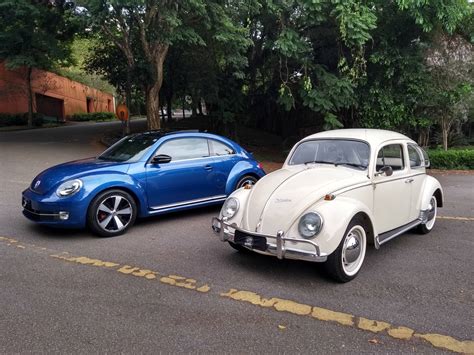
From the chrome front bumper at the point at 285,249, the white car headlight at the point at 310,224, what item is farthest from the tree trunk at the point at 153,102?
the white car headlight at the point at 310,224

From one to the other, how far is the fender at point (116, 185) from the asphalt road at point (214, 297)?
1.53ft

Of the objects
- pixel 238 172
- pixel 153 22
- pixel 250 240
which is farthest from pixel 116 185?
pixel 153 22

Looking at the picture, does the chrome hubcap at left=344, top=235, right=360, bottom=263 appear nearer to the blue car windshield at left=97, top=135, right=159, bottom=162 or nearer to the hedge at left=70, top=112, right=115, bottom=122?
the blue car windshield at left=97, top=135, right=159, bottom=162

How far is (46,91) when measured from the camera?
37.1 m

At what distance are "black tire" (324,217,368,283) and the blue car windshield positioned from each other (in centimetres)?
357

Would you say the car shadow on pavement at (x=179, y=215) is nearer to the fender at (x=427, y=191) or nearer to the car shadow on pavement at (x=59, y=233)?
the car shadow on pavement at (x=59, y=233)

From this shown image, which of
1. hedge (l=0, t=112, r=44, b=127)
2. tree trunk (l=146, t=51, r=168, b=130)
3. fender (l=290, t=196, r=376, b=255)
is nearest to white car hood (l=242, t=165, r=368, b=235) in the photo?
fender (l=290, t=196, r=376, b=255)

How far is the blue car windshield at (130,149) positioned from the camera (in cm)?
686

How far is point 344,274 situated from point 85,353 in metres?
2.54

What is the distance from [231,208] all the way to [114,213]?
205cm

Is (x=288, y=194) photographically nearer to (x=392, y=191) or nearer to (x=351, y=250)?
(x=351, y=250)

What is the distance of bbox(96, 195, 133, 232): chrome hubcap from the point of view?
611 cm

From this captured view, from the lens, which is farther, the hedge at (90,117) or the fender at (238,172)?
the hedge at (90,117)

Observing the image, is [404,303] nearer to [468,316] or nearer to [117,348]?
[468,316]
